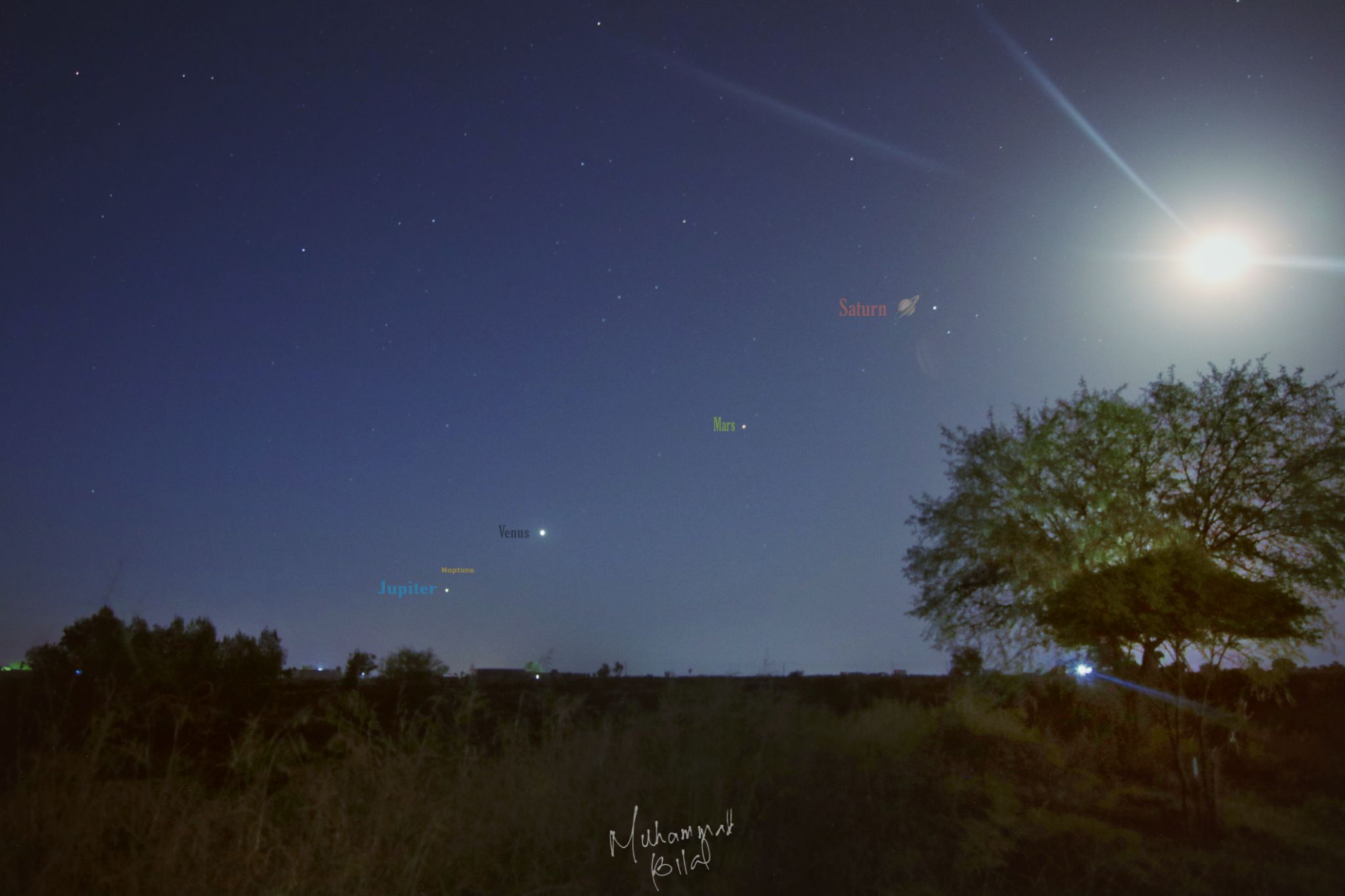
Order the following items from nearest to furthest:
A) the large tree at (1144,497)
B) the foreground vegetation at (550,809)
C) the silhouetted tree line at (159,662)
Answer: the foreground vegetation at (550,809), the silhouetted tree line at (159,662), the large tree at (1144,497)

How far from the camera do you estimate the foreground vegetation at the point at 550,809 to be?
555 centimetres

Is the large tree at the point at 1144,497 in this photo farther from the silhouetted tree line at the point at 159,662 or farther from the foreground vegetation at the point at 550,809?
the silhouetted tree line at the point at 159,662

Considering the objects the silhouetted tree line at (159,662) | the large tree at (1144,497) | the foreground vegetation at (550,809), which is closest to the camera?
the foreground vegetation at (550,809)

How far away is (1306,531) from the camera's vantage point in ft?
57.8

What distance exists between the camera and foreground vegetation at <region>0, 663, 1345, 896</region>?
5551 mm
